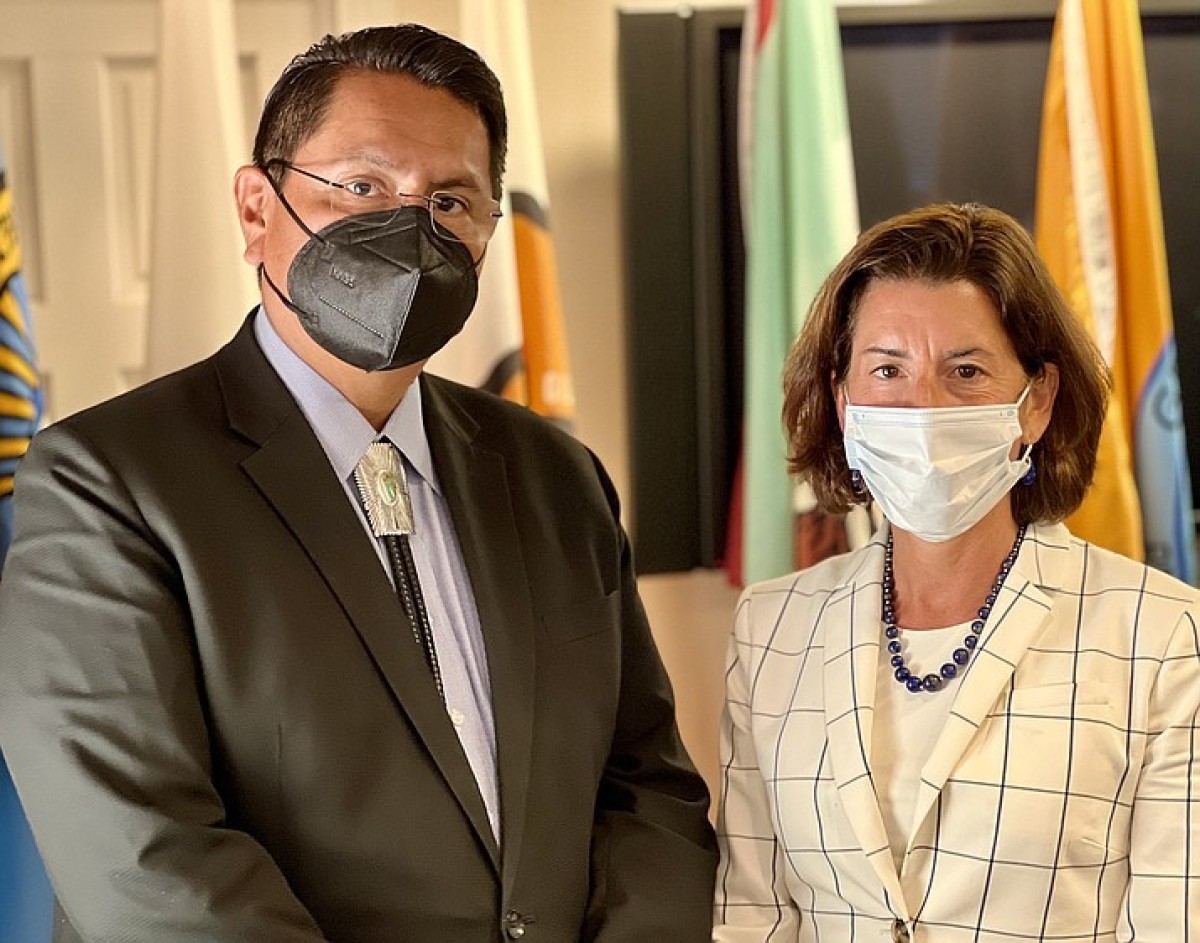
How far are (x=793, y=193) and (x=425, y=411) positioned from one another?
3.51 ft

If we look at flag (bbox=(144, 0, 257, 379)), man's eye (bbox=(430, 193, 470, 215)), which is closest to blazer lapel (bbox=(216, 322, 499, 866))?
man's eye (bbox=(430, 193, 470, 215))

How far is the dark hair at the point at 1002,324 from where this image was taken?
1.79 meters

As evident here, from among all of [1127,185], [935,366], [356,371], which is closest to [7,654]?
[356,371]

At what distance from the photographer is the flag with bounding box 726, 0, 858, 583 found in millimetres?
2711

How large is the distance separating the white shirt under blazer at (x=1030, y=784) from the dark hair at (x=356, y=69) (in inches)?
30.1

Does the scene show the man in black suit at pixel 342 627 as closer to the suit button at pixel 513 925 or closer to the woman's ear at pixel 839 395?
the suit button at pixel 513 925

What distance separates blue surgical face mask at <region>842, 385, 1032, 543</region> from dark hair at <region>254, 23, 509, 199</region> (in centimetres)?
59

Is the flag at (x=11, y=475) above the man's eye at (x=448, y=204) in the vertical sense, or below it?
below

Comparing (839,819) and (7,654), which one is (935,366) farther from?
(7,654)

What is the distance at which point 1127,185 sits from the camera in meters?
2.71

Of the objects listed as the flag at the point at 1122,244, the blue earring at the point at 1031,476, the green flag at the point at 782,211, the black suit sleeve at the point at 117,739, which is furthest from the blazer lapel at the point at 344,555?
the flag at the point at 1122,244

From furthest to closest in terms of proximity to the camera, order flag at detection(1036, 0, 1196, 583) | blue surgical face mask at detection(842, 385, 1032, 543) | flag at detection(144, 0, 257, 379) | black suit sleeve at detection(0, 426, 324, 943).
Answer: flag at detection(1036, 0, 1196, 583) < flag at detection(144, 0, 257, 379) < blue surgical face mask at detection(842, 385, 1032, 543) < black suit sleeve at detection(0, 426, 324, 943)

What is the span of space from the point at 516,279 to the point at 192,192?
559 mm

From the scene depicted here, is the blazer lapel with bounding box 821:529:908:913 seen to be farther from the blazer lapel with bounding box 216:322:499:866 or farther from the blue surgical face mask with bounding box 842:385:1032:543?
the blazer lapel with bounding box 216:322:499:866
